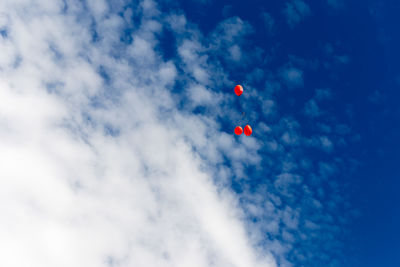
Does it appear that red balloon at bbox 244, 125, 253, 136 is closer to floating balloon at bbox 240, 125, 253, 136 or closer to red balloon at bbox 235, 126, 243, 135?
floating balloon at bbox 240, 125, 253, 136

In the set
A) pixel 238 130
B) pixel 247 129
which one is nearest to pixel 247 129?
pixel 247 129

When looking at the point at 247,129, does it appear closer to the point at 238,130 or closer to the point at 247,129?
the point at 247,129

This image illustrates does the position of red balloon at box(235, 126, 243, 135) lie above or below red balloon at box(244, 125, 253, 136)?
below

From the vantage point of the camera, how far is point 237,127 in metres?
14.7

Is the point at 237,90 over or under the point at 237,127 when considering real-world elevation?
over

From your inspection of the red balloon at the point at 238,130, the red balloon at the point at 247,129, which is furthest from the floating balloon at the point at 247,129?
the red balloon at the point at 238,130

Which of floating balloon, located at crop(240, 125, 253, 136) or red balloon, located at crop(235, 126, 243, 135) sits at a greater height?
floating balloon, located at crop(240, 125, 253, 136)

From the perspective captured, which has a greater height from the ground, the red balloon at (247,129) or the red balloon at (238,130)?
the red balloon at (247,129)

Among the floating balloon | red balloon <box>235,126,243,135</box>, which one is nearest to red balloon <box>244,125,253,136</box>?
the floating balloon

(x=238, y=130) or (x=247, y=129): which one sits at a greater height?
(x=247, y=129)

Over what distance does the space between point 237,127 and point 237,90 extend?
234cm

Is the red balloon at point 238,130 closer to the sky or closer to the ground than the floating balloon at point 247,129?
closer to the ground

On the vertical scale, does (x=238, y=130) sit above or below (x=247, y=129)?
below

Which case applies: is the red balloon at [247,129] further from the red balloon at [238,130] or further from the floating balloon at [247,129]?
the red balloon at [238,130]
